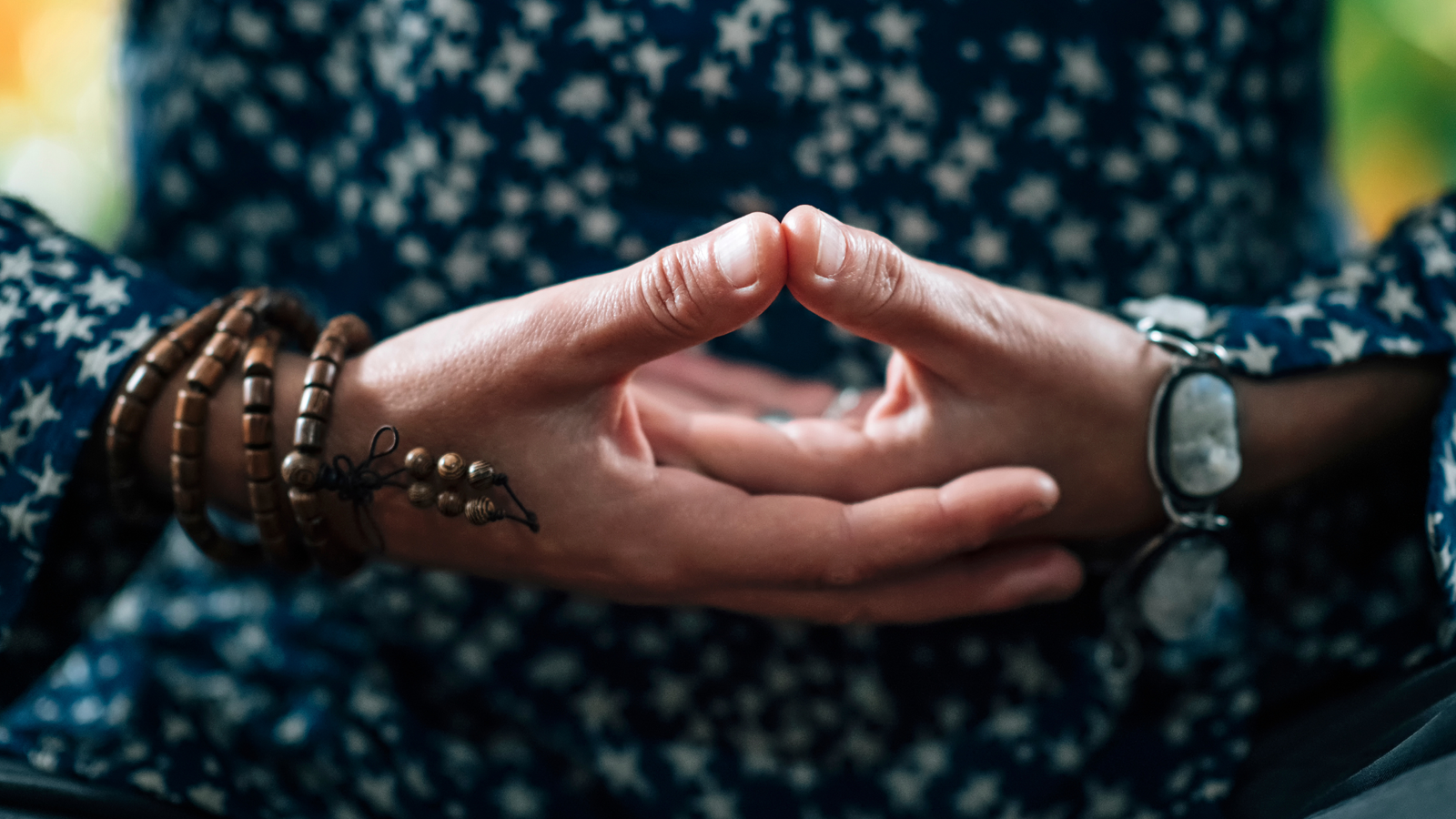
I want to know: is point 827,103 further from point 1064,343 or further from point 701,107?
point 1064,343

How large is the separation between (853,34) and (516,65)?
1.02 ft

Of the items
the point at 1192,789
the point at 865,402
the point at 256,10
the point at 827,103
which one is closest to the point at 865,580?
the point at 865,402

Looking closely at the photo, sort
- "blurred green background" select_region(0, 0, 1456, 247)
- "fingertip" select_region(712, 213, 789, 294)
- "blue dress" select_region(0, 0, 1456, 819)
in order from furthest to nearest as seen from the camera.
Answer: "blurred green background" select_region(0, 0, 1456, 247) < "blue dress" select_region(0, 0, 1456, 819) < "fingertip" select_region(712, 213, 789, 294)

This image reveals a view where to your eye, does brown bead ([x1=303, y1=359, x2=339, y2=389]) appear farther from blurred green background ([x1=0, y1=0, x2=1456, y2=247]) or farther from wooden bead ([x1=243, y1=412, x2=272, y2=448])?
blurred green background ([x1=0, y1=0, x2=1456, y2=247])

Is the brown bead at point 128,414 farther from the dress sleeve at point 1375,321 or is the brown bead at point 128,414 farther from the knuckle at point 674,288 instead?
the dress sleeve at point 1375,321

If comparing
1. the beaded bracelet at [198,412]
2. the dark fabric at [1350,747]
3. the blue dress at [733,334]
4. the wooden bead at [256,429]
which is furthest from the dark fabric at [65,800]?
the dark fabric at [1350,747]

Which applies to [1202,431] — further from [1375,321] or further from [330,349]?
[330,349]

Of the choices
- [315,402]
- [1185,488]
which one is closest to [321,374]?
[315,402]

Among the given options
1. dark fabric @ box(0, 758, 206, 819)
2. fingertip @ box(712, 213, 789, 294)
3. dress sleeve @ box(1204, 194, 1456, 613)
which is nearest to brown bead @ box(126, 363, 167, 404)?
dark fabric @ box(0, 758, 206, 819)

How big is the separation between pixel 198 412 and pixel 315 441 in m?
0.09

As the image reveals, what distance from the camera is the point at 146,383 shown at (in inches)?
24.0

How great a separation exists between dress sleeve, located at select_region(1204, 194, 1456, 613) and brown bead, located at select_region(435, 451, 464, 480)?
594mm

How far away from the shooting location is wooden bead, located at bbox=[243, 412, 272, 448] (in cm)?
59

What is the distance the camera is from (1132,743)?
717 mm
